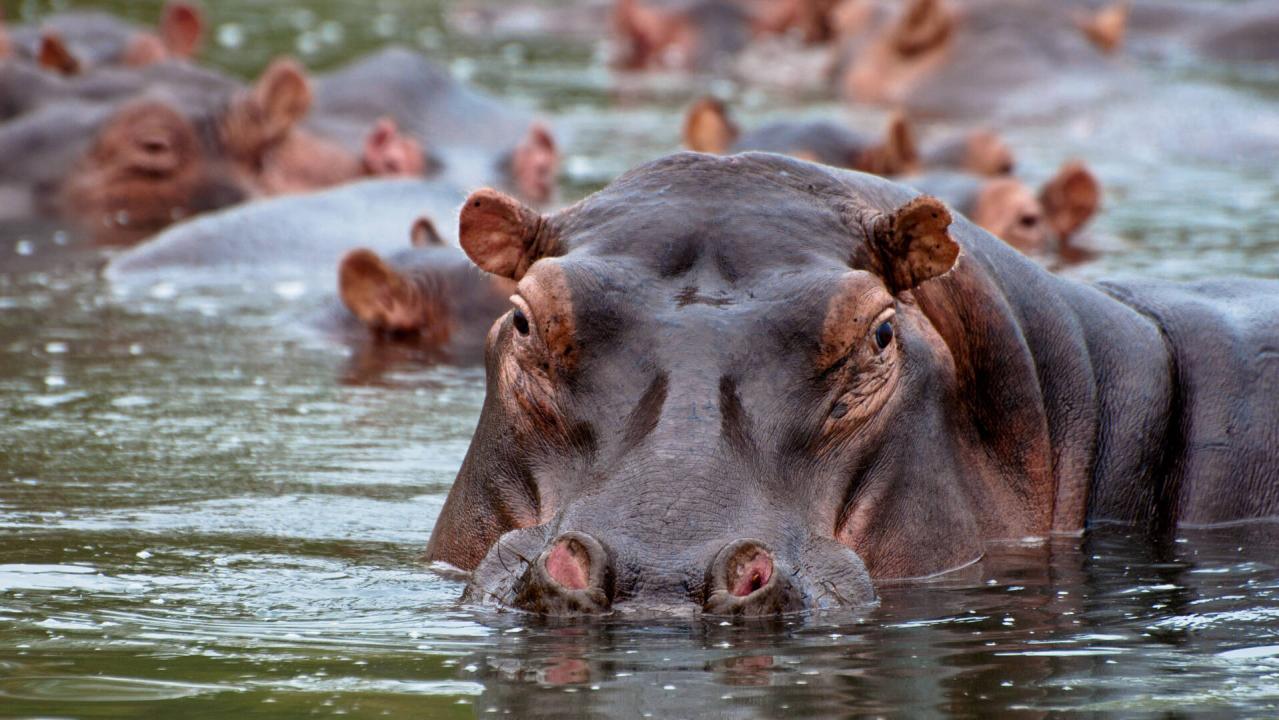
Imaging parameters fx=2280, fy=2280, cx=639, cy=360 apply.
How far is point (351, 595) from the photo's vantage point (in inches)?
212

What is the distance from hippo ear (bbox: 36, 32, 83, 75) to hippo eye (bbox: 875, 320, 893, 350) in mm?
12036

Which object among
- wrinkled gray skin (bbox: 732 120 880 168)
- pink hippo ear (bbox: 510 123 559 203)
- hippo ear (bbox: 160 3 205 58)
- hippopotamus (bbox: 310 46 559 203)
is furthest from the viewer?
hippo ear (bbox: 160 3 205 58)

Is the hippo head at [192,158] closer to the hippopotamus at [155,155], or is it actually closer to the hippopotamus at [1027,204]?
the hippopotamus at [155,155]

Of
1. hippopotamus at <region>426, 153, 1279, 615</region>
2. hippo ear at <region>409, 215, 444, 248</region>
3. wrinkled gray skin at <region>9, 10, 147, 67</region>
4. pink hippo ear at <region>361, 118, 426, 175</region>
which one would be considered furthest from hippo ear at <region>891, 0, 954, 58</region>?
hippopotamus at <region>426, 153, 1279, 615</region>

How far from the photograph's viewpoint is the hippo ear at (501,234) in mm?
5438

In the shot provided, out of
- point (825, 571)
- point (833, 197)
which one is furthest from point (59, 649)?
point (833, 197)

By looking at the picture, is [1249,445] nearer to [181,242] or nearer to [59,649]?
[59,649]

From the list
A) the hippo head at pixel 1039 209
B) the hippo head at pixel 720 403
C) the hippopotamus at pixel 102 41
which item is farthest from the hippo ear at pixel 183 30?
the hippo head at pixel 720 403

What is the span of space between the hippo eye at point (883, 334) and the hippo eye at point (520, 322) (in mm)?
785

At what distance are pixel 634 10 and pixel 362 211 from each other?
12799 mm

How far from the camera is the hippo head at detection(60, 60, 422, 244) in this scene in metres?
13.6

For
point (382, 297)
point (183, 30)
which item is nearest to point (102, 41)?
point (183, 30)

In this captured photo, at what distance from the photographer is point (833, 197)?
18.0ft

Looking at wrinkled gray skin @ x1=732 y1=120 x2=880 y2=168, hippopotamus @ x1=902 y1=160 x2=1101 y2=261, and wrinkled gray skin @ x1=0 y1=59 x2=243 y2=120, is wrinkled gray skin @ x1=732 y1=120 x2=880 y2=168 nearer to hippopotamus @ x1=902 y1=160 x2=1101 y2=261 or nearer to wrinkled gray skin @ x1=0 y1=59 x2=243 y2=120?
hippopotamus @ x1=902 y1=160 x2=1101 y2=261
